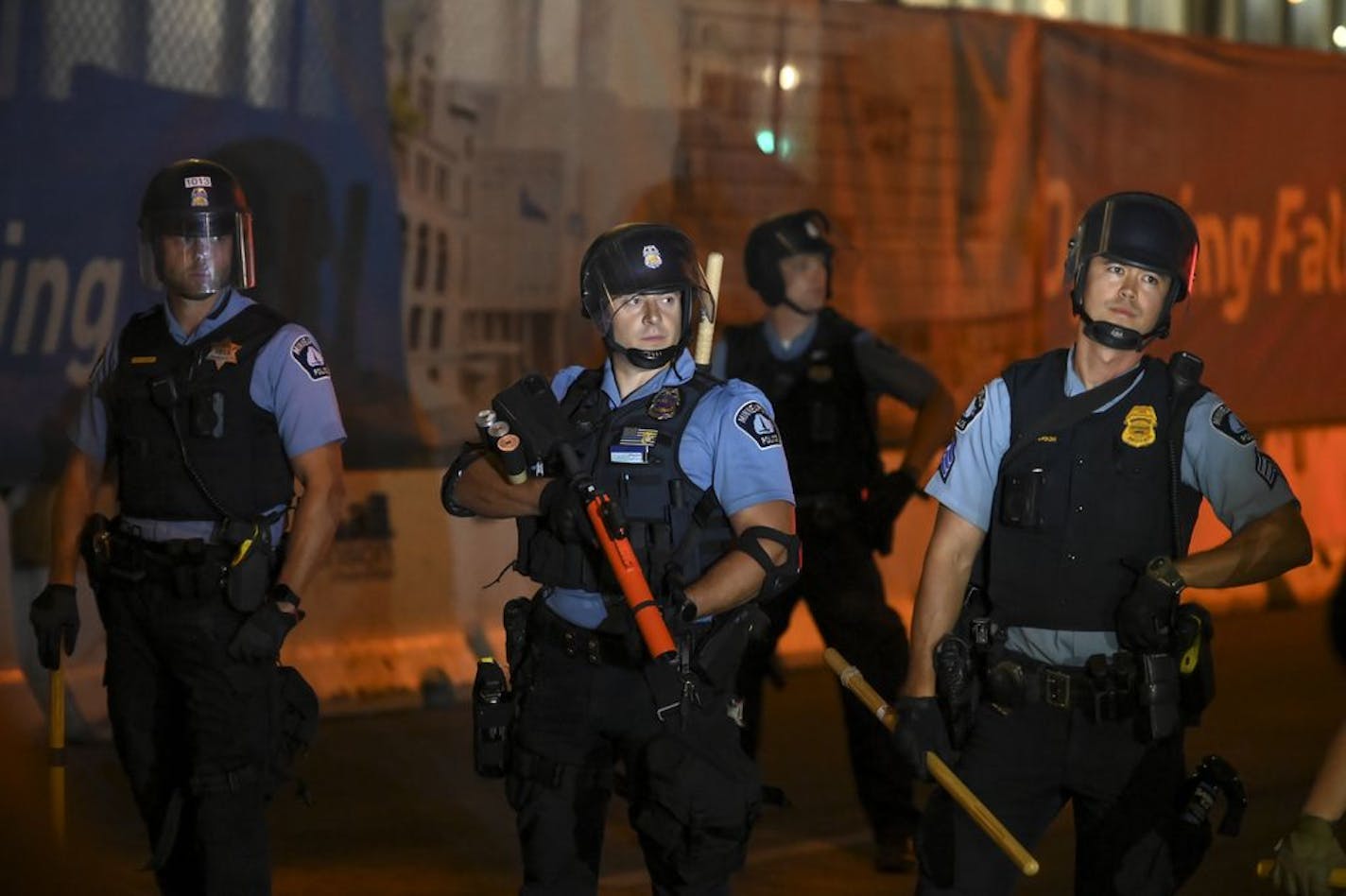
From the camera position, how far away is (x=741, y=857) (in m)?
4.28

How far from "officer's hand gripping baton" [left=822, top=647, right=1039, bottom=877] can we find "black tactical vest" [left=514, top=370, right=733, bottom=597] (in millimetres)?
417

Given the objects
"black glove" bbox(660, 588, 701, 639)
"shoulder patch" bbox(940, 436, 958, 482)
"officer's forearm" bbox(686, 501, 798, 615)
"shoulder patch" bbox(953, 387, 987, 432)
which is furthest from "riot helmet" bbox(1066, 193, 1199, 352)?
"black glove" bbox(660, 588, 701, 639)

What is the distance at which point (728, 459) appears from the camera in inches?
171

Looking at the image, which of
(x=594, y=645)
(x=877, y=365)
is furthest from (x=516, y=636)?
(x=877, y=365)

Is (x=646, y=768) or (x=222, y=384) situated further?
(x=222, y=384)

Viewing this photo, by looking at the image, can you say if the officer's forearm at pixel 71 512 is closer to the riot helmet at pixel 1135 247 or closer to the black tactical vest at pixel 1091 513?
the black tactical vest at pixel 1091 513

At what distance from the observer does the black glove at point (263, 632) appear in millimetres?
4852

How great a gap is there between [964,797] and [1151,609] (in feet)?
1.75

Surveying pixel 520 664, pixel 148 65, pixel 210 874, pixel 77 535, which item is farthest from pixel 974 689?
pixel 148 65

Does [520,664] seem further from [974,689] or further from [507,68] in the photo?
[507,68]

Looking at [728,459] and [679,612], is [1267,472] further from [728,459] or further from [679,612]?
[679,612]

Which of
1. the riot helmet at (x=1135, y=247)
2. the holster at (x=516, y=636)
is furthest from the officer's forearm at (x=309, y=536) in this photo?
the riot helmet at (x=1135, y=247)

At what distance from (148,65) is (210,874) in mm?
3951

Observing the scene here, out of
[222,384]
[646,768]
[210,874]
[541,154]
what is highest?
[541,154]
